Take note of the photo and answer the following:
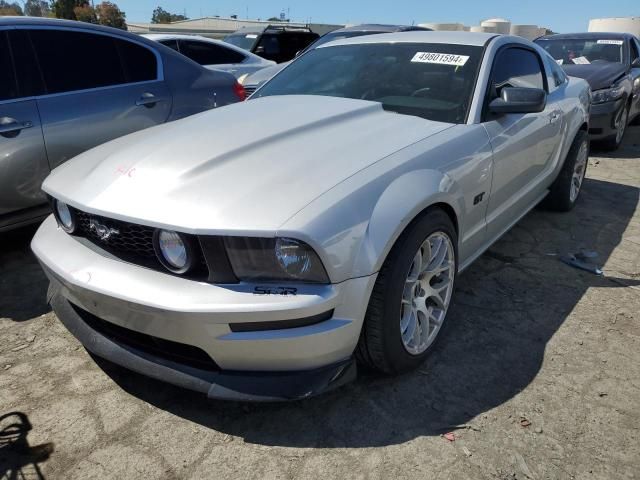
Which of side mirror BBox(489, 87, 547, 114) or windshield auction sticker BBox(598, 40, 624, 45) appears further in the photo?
windshield auction sticker BBox(598, 40, 624, 45)

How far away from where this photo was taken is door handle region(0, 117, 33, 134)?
313cm

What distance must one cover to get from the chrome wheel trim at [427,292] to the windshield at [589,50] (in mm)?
6412

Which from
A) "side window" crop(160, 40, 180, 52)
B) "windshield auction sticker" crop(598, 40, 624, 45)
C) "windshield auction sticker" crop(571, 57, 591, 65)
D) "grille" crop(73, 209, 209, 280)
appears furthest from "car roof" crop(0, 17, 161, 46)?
"windshield auction sticker" crop(598, 40, 624, 45)

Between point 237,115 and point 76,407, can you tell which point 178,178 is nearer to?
point 237,115

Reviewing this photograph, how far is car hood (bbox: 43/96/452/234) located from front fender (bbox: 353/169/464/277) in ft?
0.56

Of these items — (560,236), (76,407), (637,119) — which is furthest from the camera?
(637,119)

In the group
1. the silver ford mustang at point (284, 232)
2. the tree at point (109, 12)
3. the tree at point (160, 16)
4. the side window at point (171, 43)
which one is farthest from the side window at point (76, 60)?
the tree at point (160, 16)

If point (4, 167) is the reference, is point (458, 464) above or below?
below

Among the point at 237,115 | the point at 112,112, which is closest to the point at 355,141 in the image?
the point at 237,115

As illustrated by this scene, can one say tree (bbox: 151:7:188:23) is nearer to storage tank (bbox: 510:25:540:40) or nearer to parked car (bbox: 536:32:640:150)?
storage tank (bbox: 510:25:540:40)

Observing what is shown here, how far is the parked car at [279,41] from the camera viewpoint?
10.6 metres

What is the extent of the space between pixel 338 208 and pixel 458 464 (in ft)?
3.38

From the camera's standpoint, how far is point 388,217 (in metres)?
1.97

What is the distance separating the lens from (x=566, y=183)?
4340 millimetres
